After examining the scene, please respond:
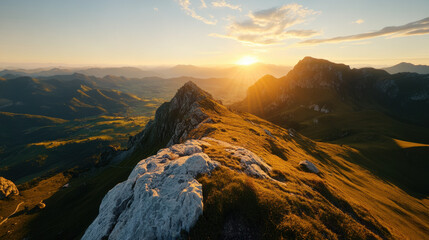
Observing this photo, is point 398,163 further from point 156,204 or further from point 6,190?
point 6,190

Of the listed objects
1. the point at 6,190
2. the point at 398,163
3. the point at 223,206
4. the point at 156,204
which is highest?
the point at 223,206

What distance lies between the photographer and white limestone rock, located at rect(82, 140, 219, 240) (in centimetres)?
1780

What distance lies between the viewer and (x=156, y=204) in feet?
64.8

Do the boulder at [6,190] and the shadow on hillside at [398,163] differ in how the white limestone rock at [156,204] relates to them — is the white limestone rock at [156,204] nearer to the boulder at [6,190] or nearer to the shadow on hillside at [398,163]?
the shadow on hillside at [398,163]

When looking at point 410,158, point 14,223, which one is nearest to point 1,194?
point 14,223

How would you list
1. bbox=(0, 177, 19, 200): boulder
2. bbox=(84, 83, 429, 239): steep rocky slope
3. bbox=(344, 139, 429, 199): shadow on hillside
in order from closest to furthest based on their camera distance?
bbox=(84, 83, 429, 239): steep rocky slope → bbox=(344, 139, 429, 199): shadow on hillside → bbox=(0, 177, 19, 200): boulder

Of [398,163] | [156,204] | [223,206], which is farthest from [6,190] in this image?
[398,163]

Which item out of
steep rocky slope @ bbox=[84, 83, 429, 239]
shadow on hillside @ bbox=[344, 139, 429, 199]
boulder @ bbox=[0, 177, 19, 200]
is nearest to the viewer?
steep rocky slope @ bbox=[84, 83, 429, 239]

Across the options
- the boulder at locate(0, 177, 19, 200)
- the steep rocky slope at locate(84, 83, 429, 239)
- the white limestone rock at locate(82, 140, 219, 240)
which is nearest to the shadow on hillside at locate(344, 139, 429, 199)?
the steep rocky slope at locate(84, 83, 429, 239)

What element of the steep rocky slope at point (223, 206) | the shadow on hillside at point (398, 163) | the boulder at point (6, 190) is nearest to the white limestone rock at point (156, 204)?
the steep rocky slope at point (223, 206)

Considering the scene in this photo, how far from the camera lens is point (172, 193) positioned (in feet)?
68.9

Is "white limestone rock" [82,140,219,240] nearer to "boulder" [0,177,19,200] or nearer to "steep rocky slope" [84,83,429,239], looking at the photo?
"steep rocky slope" [84,83,429,239]

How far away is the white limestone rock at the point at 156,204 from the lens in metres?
17.8

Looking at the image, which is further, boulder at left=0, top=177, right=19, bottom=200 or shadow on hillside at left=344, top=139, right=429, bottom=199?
boulder at left=0, top=177, right=19, bottom=200
